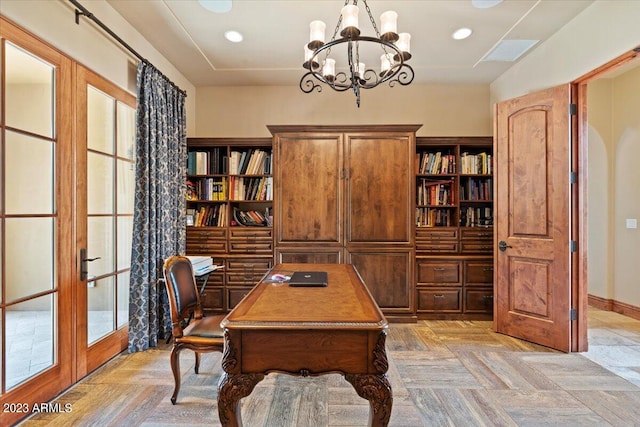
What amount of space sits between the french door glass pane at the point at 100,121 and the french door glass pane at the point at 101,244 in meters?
0.58

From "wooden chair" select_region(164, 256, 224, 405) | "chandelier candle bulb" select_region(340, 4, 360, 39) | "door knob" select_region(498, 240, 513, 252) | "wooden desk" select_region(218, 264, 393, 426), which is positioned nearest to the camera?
"wooden desk" select_region(218, 264, 393, 426)

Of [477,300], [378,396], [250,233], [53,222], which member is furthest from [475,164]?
[53,222]

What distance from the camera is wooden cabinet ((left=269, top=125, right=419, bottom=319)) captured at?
3.68 m

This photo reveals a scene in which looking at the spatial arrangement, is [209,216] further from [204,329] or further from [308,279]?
[308,279]

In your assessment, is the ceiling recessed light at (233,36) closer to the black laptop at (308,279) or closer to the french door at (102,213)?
the french door at (102,213)

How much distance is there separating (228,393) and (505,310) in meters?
3.04

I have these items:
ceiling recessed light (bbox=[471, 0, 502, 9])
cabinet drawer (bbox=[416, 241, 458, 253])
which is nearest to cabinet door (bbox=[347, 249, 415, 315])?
cabinet drawer (bbox=[416, 241, 458, 253])

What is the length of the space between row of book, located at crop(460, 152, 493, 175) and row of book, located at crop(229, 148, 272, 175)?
7.59ft

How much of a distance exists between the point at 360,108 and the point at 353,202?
4.49 feet

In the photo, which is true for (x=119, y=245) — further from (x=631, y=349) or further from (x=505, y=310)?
(x=631, y=349)

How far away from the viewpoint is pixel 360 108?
427 cm

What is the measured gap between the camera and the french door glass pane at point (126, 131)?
2.88m

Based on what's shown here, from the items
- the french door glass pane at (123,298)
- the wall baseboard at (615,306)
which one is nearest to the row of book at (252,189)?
the french door glass pane at (123,298)

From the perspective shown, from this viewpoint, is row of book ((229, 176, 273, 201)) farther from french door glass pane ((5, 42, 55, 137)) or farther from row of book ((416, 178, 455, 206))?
french door glass pane ((5, 42, 55, 137))
